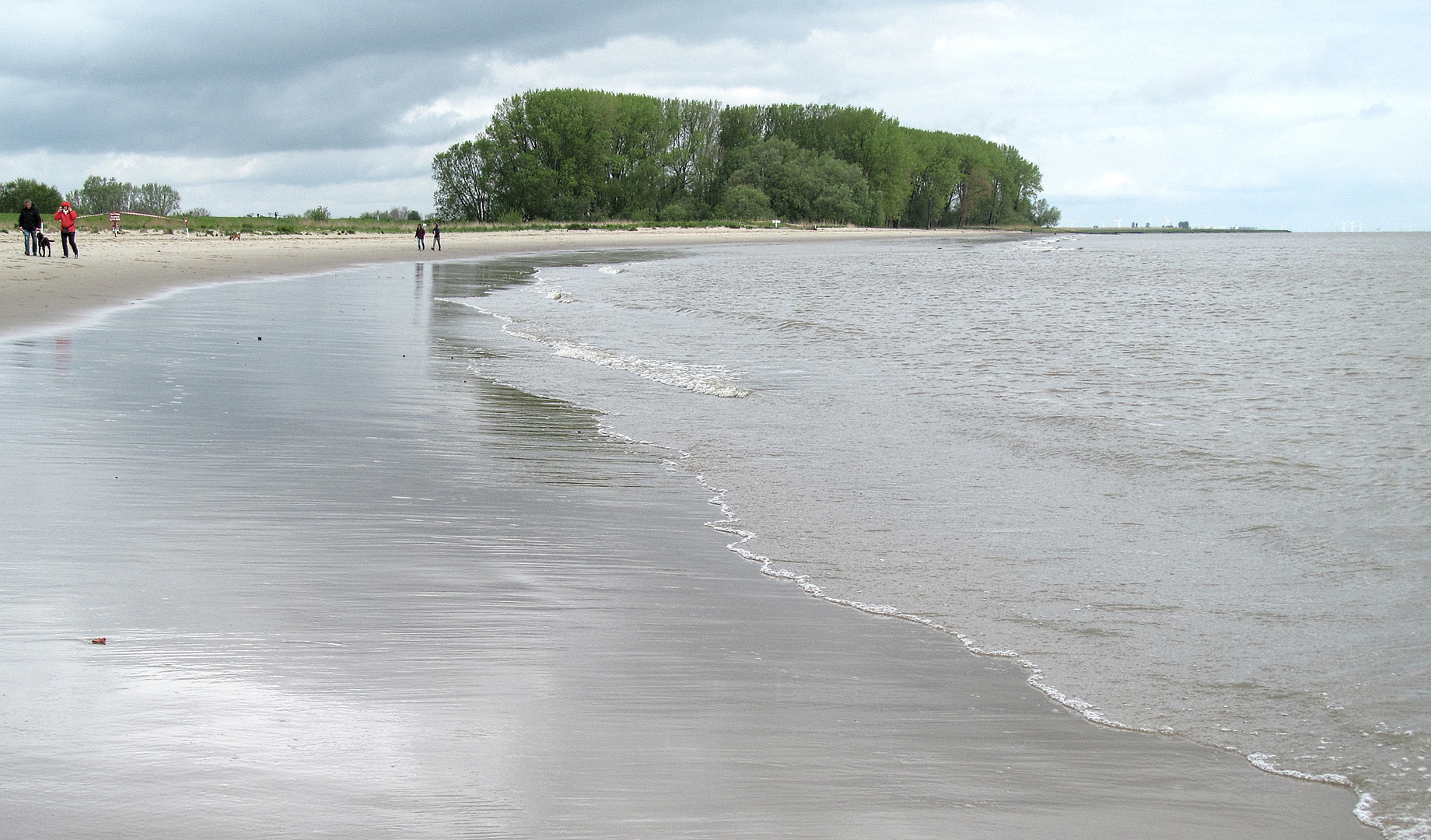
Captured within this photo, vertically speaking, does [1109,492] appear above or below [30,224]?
below

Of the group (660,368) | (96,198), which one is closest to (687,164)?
(96,198)

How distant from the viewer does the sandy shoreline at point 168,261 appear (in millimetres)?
15722

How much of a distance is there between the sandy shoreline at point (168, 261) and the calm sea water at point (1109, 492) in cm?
645

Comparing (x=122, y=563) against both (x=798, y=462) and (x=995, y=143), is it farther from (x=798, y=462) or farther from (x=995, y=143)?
(x=995, y=143)

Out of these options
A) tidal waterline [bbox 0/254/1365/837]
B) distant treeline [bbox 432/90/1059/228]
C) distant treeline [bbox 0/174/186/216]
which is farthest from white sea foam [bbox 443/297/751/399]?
distant treeline [bbox 432/90/1059/228]

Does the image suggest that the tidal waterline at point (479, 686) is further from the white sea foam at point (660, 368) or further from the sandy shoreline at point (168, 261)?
the sandy shoreline at point (168, 261)

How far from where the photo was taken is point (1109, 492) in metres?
6.34

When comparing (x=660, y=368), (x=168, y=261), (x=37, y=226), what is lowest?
(x=660, y=368)

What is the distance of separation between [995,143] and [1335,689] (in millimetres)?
164378

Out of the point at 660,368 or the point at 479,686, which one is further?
the point at 660,368

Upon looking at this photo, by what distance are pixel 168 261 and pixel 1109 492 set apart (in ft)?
90.2

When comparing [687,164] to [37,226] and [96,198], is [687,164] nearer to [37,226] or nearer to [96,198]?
[96,198]

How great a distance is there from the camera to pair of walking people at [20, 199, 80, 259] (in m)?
24.4

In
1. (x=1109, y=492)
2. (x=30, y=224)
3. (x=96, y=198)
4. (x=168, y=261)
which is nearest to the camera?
(x=1109, y=492)
